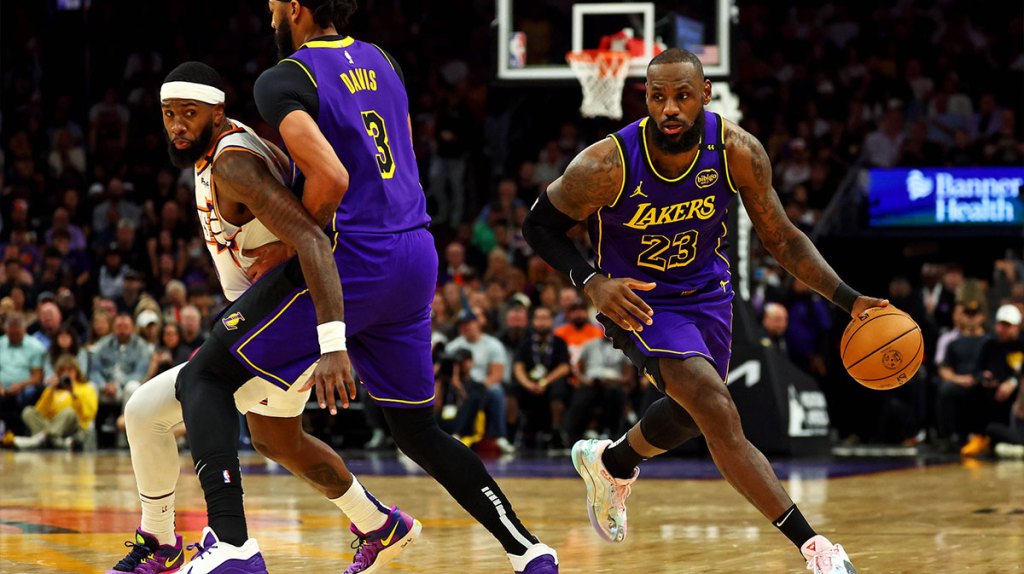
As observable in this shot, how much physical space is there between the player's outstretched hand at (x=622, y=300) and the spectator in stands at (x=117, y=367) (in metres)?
10.7

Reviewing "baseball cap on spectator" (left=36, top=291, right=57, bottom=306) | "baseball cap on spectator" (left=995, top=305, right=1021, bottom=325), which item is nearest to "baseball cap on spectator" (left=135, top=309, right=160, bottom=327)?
"baseball cap on spectator" (left=36, top=291, right=57, bottom=306)

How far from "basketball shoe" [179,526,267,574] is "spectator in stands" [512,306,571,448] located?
10070mm

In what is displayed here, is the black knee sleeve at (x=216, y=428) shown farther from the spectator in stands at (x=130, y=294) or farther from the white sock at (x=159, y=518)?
the spectator in stands at (x=130, y=294)

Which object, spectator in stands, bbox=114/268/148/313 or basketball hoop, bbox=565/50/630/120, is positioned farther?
spectator in stands, bbox=114/268/148/313

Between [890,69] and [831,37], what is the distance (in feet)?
4.61

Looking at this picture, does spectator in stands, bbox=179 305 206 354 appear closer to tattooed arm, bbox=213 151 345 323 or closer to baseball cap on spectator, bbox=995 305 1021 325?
baseball cap on spectator, bbox=995 305 1021 325

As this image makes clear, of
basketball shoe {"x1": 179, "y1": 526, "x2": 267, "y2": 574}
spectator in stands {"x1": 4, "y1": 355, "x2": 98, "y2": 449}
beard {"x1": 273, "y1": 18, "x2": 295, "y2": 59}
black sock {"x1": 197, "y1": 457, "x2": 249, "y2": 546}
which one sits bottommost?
spectator in stands {"x1": 4, "y1": 355, "x2": 98, "y2": 449}

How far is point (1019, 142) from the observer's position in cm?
1786

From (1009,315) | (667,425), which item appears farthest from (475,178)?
(667,425)

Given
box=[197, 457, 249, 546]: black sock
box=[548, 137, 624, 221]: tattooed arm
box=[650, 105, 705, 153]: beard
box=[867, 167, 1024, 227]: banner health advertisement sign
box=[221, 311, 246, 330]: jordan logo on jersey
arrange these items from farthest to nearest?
1. box=[867, 167, 1024, 227]: banner health advertisement sign
2. box=[548, 137, 624, 221]: tattooed arm
3. box=[650, 105, 705, 153]: beard
4. box=[221, 311, 246, 330]: jordan logo on jersey
5. box=[197, 457, 249, 546]: black sock

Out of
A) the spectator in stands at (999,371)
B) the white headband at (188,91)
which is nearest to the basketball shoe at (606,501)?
the white headband at (188,91)

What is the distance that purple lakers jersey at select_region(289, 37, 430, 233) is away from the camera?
4.81 metres

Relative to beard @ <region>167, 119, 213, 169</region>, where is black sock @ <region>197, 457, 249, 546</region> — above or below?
below

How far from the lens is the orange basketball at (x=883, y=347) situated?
5773mm
